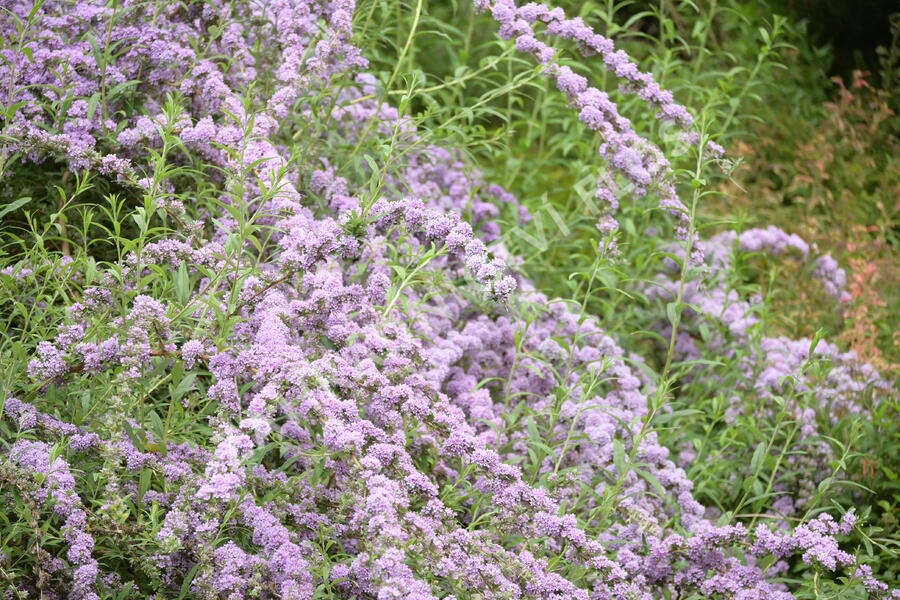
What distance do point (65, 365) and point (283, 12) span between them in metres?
2.04

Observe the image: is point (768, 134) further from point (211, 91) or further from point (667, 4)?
point (211, 91)

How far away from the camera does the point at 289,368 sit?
2971mm

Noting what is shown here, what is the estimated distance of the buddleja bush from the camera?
9.76 feet

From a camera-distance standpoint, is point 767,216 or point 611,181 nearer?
point 611,181

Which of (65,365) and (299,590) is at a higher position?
(65,365)

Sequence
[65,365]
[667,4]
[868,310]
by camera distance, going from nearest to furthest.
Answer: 1. [65,365]
2. [868,310]
3. [667,4]

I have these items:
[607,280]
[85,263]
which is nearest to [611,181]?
[607,280]

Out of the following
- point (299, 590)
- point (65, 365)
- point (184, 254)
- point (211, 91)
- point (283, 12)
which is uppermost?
point (283, 12)

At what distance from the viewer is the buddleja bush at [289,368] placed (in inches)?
117

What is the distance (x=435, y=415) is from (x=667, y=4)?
7.98m

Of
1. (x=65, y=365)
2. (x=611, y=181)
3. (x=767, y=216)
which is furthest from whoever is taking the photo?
(x=767, y=216)

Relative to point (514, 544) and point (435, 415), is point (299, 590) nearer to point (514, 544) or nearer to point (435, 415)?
point (435, 415)

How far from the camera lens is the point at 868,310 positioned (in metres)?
6.21

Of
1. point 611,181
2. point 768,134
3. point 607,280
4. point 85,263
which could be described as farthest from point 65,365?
point 768,134
